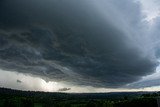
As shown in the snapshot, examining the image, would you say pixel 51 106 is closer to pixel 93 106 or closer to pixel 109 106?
pixel 93 106

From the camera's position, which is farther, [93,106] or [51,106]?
[51,106]

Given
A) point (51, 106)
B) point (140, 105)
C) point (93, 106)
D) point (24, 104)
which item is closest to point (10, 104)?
point (24, 104)

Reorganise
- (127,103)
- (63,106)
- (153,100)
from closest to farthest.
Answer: (153,100) < (127,103) < (63,106)

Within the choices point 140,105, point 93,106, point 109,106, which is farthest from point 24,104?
point 140,105

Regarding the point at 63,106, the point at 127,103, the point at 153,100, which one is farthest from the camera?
the point at 63,106

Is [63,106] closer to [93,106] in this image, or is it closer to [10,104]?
[93,106]

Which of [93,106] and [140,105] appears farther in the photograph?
[93,106]

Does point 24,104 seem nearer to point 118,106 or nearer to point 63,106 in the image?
point 63,106
